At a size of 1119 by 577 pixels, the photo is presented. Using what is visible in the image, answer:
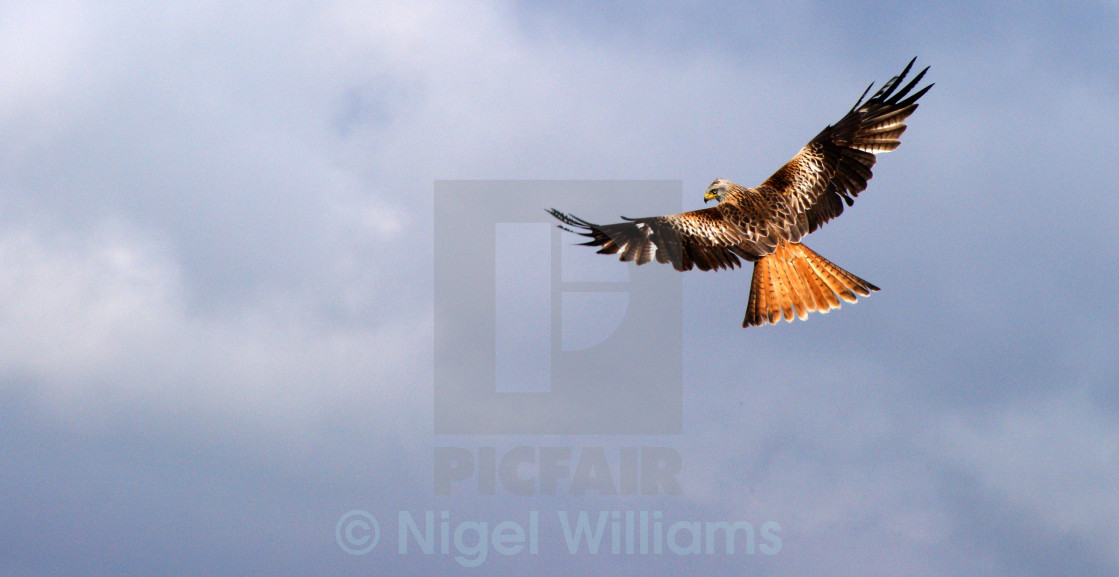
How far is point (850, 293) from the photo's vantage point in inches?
557

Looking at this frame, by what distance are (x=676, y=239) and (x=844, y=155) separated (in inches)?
161

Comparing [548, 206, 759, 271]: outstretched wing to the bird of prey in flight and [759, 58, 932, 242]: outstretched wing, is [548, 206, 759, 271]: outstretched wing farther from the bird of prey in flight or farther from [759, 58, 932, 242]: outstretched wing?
[759, 58, 932, 242]: outstretched wing

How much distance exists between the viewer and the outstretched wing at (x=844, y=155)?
14523 millimetres

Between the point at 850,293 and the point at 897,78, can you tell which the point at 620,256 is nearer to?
the point at 850,293

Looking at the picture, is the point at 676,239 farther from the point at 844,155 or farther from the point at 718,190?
the point at 844,155

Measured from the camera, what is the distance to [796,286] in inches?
563

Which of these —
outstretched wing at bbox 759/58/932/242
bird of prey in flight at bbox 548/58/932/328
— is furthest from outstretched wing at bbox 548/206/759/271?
outstretched wing at bbox 759/58/932/242

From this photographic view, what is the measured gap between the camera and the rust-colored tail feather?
46.5ft

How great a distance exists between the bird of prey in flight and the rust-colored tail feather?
0.6 inches

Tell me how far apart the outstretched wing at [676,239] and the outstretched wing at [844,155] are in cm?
177

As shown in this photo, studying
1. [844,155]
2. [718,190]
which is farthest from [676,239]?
[844,155]

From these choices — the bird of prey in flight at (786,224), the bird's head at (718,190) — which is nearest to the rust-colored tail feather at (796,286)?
→ the bird of prey in flight at (786,224)

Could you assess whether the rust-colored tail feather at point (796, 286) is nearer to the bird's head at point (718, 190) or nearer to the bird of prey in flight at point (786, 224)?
the bird of prey in flight at point (786, 224)

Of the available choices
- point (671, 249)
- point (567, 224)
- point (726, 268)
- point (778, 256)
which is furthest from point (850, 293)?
point (567, 224)
